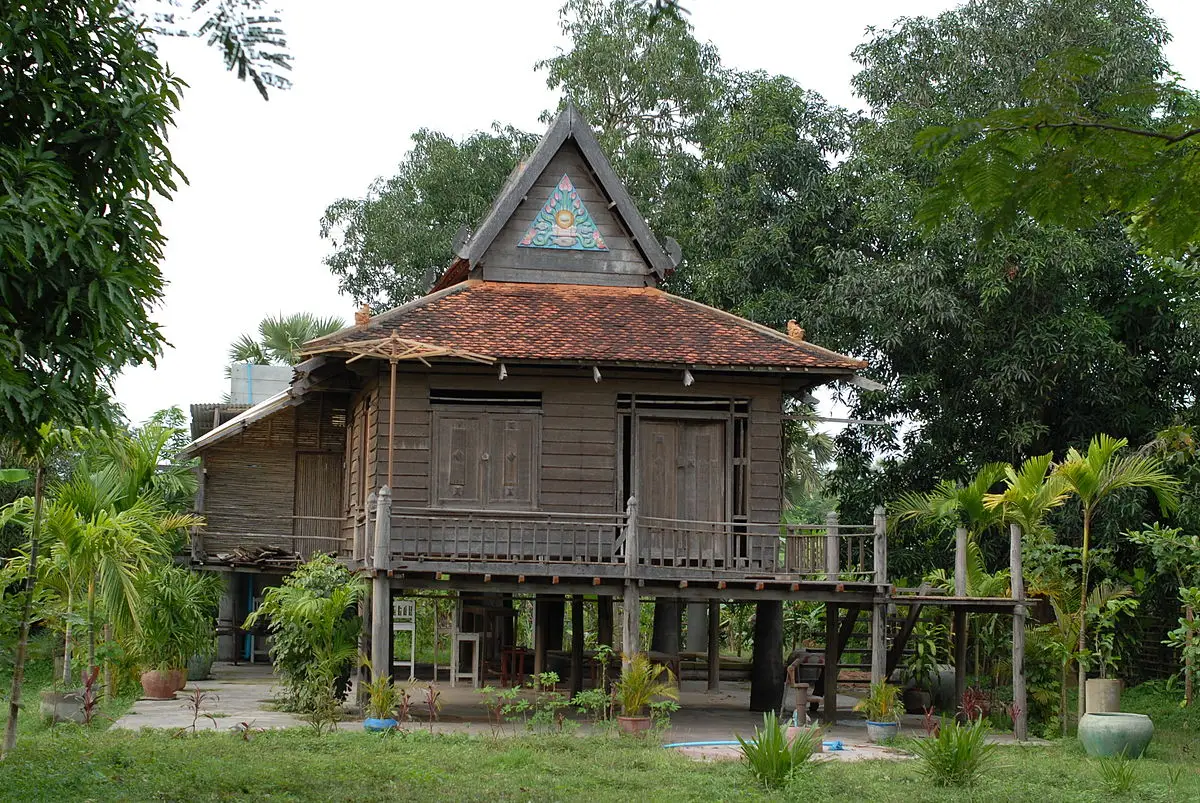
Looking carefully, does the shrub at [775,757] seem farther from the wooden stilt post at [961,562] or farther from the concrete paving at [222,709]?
the wooden stilt post at [961,562]

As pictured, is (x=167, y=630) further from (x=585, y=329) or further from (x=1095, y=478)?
(x=1095, y=478)

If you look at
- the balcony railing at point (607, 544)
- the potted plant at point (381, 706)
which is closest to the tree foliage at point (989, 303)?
the balcony railing at point (607, 544)

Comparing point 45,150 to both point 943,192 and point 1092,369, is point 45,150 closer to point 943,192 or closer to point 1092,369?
point 943,192

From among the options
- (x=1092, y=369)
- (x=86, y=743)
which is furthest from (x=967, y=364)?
(x=86, y=743)

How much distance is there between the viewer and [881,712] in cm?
1673

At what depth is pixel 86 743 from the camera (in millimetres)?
13430

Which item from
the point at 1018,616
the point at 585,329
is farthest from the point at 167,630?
the point at 1018,616

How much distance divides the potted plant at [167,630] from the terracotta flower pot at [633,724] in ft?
23.8

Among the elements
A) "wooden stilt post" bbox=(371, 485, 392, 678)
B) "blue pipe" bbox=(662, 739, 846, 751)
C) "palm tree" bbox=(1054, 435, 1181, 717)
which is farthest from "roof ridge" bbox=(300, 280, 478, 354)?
"palm tree" bbox=(1054, 435, 1181, 717)

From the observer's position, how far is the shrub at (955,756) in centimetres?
1195

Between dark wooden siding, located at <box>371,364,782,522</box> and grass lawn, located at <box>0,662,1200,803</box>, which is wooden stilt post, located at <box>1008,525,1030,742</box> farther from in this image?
dark wooden siding, located at <box>371,364,782,522</box>

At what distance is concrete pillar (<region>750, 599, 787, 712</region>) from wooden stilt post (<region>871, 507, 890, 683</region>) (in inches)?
110

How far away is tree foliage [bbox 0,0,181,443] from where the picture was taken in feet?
30.2

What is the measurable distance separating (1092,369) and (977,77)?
6.03 m
